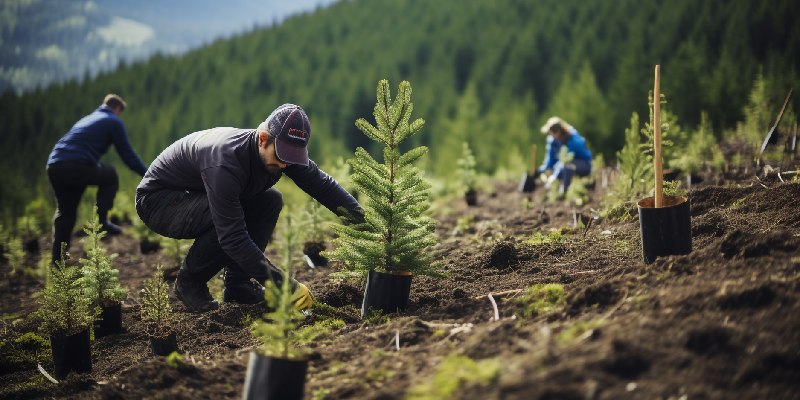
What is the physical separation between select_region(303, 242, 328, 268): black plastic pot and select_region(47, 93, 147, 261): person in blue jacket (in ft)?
7.32

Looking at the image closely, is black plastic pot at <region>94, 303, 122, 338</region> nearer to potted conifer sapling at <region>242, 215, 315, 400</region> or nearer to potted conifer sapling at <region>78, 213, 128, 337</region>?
potted conifer sapling at <region>78, 213, 128, 337</region>

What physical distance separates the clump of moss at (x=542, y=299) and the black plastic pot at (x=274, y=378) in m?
1.34

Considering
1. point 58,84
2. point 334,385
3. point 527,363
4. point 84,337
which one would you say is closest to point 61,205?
point 84,337

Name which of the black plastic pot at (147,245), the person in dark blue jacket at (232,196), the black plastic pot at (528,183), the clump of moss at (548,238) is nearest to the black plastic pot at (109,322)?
the person in dark blue jacket at (232,196)

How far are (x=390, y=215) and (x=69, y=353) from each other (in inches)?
90.7

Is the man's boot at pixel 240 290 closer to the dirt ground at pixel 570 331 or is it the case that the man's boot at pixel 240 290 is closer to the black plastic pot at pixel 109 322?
the dirt ground at pixel 570 331

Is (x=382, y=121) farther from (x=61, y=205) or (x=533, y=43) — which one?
(x=533, y=43)

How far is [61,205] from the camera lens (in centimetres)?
796

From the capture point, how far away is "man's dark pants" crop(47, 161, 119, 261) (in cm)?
788

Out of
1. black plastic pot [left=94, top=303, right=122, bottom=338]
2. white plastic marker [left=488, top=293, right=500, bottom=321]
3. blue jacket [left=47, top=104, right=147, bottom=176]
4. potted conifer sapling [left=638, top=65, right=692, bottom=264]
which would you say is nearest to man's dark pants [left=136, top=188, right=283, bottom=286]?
black plastic pot [left=94, top=303, right=122, bottom=338]

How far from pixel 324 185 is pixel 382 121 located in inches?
38.9

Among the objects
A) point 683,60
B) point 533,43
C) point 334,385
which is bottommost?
point 334,385

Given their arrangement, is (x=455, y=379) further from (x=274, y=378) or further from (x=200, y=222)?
(x=200, y=222)

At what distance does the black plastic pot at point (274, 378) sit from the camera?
293 cm
